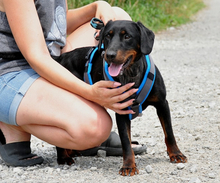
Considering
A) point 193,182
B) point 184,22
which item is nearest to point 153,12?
point 184,22

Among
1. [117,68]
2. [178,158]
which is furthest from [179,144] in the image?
[117,68]

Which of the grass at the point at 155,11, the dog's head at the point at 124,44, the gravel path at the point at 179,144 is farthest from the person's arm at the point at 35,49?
the grass at the point at 155,11

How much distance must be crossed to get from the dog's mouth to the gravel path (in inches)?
26.8

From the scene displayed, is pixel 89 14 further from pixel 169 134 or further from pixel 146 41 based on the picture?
pixel 169 134

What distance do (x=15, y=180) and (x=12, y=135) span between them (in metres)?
0.46

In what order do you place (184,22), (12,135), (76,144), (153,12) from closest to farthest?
(76,144)
(12,135)
(153,12)
(184,22)

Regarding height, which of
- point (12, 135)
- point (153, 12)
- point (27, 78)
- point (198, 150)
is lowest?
point (153, 12)

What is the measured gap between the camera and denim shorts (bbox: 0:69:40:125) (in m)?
2.80

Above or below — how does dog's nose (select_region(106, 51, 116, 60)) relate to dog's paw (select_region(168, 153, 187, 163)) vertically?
above

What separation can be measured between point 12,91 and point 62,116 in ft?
1.30

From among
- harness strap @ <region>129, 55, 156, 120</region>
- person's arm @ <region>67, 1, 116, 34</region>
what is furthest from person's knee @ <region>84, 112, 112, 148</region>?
person's arm @ <region>67, 1, 116, 34</region>

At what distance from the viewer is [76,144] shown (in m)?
2.84

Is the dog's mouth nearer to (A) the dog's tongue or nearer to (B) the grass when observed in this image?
(A) the dog's tongue

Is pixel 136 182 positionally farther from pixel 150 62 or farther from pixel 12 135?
pixel 12 135
